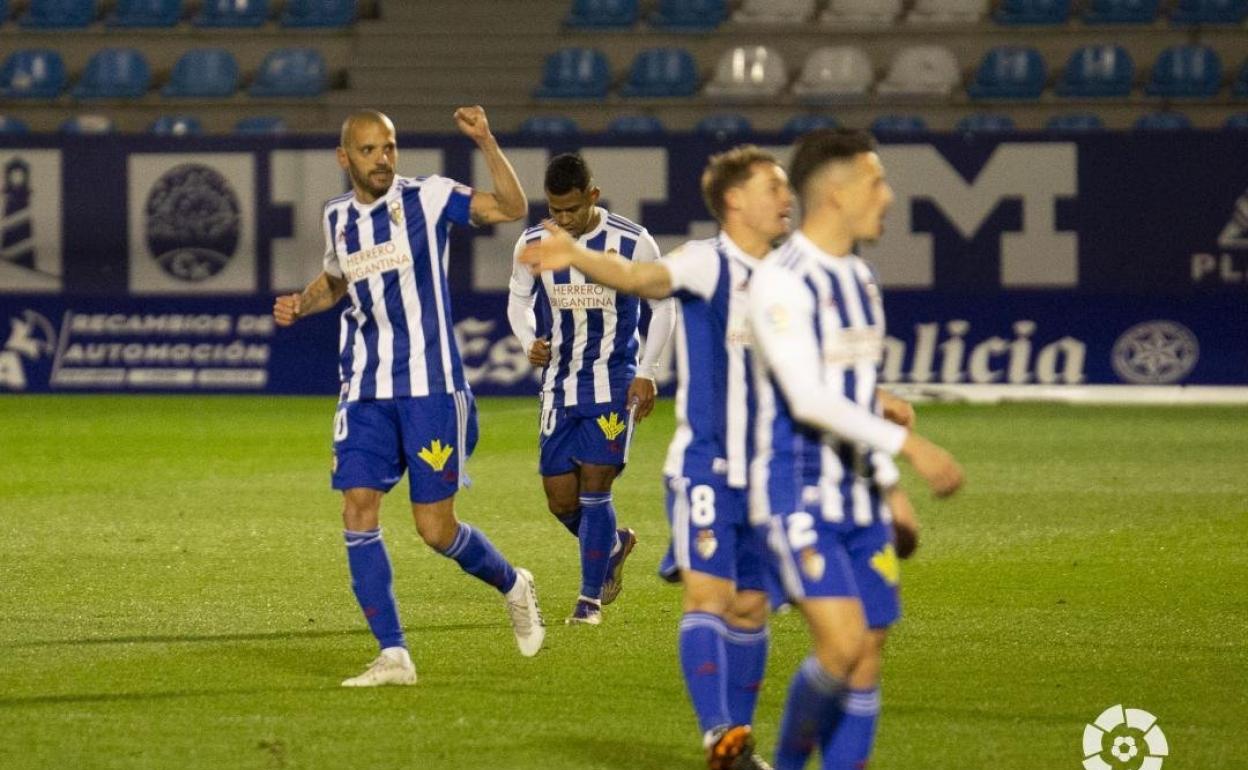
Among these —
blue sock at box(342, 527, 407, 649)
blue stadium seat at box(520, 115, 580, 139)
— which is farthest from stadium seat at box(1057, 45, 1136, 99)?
blue sock at box(342, 527, 407, 649)

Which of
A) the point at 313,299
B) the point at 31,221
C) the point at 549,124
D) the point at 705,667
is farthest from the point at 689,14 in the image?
the point at 705,667

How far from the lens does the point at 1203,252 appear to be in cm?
1816

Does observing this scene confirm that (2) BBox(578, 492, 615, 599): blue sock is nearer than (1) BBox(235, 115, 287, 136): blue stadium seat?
Yes

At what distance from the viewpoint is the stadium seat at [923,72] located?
824 inches

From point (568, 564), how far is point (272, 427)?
728 centimetres

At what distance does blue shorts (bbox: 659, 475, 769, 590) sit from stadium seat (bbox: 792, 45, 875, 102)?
1570 cm

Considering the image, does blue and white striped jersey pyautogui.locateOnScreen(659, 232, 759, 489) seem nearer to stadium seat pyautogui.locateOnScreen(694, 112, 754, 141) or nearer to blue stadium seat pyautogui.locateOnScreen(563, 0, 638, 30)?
stadium seat pyautogui.locateOnScreen(694, 112, 754, 141)

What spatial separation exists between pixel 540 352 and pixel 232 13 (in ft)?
51.0

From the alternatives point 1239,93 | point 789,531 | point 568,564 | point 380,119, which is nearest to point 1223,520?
point 568,564

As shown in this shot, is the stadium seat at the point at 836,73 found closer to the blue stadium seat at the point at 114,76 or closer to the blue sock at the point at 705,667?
the blue stadium seat at the point at 114,76

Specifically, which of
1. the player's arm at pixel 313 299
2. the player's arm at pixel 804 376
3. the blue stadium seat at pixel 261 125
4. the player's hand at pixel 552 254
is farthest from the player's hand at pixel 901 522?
the blue stadium seat at pixel 261 125

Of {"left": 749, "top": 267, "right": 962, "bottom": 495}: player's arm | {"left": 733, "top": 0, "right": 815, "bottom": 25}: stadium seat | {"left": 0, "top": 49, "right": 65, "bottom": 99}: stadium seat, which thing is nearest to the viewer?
{"left": 749, "top": 267, "right": 962, "bottom": 495}: player's arm

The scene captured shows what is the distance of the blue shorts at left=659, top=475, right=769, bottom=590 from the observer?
18.4 feet

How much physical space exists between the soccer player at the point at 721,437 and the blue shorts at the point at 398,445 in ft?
4.99
